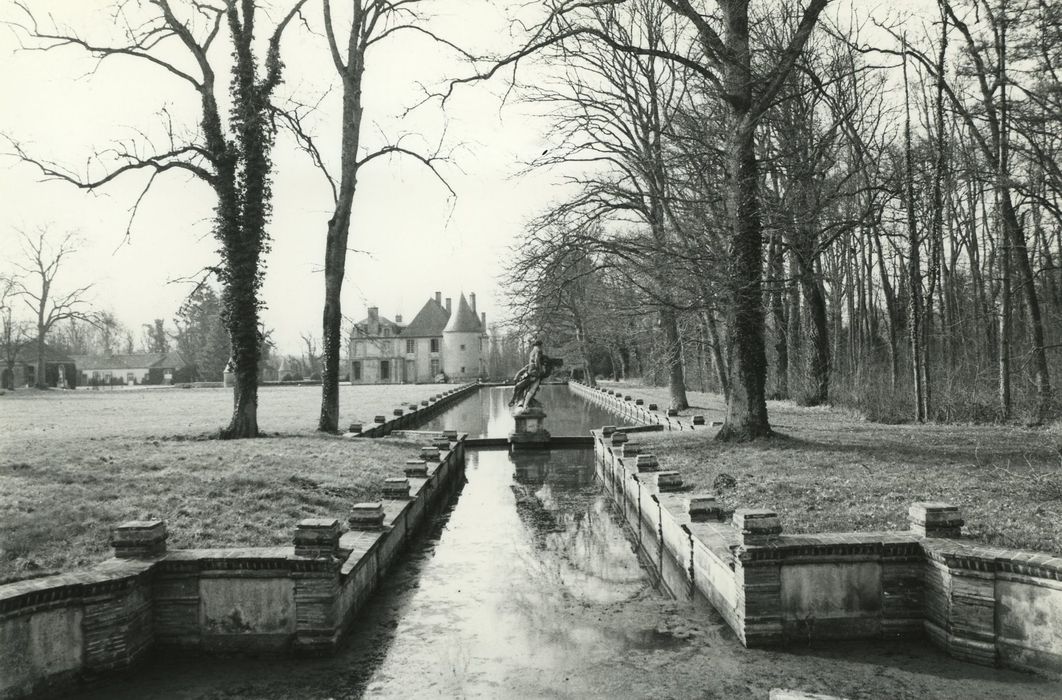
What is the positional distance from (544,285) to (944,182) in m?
15.0

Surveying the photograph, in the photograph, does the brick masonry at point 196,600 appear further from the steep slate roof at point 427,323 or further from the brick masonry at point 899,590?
the steep slate roof at point 427,323

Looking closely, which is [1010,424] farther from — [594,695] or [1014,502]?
[594,695]

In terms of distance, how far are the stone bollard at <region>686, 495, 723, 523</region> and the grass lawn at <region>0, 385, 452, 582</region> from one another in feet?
13.4

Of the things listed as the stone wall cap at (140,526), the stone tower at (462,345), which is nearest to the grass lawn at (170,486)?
the stone wall cap at (140,526)

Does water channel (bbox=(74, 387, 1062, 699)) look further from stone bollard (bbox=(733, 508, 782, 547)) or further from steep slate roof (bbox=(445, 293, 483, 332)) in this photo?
steep slate roof (bbox=(445, 293, 483, 332))

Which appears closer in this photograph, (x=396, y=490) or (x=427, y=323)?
(x=396, y=490)

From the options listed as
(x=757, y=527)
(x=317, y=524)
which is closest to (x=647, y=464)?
(x=757, y=527)

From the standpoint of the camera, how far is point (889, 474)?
9.32 meters

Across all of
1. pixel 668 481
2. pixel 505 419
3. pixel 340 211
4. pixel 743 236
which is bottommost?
pixel 505 419

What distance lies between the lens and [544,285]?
13617mm

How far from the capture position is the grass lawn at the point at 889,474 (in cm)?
712

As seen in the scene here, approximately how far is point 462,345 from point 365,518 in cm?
5848

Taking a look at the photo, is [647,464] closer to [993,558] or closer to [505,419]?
[993,558]

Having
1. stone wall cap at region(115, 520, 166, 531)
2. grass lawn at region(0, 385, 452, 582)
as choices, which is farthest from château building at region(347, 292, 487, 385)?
stone wall cap at region(115, 520, 166, 531)
